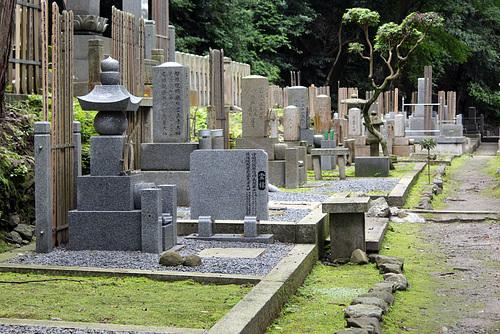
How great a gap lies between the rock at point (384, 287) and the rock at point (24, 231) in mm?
4340

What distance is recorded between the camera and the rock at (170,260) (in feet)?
21.9

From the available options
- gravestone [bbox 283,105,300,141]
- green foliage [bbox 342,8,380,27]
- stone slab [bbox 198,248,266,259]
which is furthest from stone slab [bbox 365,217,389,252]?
green foliage [bbox 342,8,380,27]

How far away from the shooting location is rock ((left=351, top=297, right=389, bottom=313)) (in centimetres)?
565

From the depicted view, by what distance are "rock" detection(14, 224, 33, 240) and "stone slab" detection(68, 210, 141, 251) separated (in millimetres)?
939

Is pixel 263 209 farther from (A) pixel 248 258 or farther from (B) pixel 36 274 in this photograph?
(B) pixel 36 274

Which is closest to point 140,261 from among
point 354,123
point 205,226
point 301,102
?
point 205,226

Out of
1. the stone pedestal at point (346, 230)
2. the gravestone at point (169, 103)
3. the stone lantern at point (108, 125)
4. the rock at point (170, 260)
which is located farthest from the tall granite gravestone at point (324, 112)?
the rock at point (170, 260)

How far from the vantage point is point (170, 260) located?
6.66m

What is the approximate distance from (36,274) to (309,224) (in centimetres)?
331

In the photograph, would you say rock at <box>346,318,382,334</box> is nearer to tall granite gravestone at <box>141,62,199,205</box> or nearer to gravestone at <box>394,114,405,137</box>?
tall granite gravestone at <box>141,62,199,205</box>

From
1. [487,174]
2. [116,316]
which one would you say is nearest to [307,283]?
[116,316]

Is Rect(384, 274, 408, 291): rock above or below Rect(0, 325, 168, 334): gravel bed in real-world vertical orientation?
below

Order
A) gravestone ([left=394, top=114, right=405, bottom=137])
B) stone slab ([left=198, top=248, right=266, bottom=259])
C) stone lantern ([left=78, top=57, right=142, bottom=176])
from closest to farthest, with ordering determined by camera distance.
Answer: stone slab ([left=198, top=248, right=266, bottom=259]), stone lantern ([left=78, top=57, right=142, bottom=176]), gravestone ([left=394, top=114, right=405, bottom=137])

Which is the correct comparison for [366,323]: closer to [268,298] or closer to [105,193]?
[268,298]
